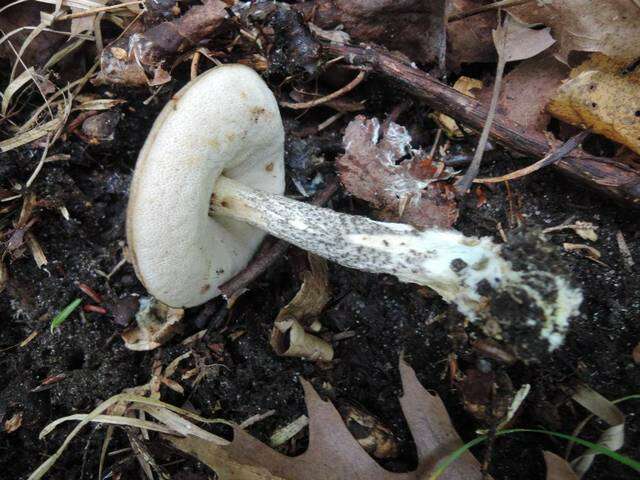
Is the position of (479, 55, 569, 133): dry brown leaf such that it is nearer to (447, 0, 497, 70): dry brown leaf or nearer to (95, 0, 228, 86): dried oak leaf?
(447, 0, 497, 70): dry brown leaf

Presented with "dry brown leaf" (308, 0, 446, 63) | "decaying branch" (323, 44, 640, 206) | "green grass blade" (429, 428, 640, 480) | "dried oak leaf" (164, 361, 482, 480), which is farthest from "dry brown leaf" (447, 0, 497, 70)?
"green grass blade" (429, 428, 640, 480)

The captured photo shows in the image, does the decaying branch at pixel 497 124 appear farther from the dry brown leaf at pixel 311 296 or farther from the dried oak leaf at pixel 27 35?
the dried oak leaf at pixel 27 35

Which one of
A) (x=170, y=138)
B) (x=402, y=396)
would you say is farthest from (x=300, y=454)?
(x=170, y=138)

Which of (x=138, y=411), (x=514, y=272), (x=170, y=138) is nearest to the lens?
(x=170, y=138)

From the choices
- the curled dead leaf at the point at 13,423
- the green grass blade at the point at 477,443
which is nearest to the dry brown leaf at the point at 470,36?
the green grass blade at the point at 477,443

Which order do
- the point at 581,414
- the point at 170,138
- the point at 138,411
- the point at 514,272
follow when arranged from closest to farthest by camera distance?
1. the point at 170,138
2. the point at 514,272
3. the point at 581,414
4. the point at 138,411

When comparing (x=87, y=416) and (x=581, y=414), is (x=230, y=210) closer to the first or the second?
(x=87, y=416)

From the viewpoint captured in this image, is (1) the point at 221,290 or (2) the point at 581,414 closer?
(2) the point at 581,414

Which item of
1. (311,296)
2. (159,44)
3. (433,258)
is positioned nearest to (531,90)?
(433,258)
